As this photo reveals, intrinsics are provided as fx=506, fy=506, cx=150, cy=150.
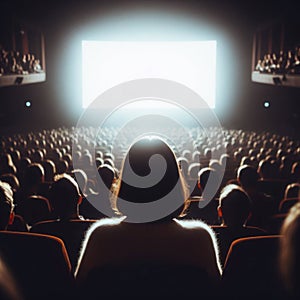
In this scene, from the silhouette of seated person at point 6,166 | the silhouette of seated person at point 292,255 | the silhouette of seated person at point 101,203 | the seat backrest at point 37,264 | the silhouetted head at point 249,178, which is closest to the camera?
the silhouette of seated person at point 292,255

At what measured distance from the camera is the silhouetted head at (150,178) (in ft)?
7.19

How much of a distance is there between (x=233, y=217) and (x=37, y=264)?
1.57 metres

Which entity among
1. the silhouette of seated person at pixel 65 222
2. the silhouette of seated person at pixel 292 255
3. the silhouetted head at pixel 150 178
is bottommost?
the silhouette of seated person at pixel 65 222

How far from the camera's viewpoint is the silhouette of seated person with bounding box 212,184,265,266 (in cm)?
333

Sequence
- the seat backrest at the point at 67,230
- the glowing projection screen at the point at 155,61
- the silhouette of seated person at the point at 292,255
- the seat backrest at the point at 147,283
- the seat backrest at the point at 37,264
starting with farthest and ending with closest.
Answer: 1. the glowing projection screen at the point at 155,61
2. the seat backrest at the point at 67,230
3. the seat backrest at the point at 37,264
4. the seat backrest at the point at 147,283
5. the silhouette of seated person at the point at 292,255

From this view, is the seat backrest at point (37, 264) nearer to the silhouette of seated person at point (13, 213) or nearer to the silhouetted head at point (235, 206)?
the silhouette of seated person at point (13, 213)

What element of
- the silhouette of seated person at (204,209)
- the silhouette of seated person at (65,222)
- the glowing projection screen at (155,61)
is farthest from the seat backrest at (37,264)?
the glowing projection screen at (155,61)

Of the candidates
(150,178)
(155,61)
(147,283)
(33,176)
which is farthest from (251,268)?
(155,61)

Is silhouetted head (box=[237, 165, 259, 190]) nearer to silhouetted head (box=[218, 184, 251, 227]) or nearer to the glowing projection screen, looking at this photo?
silhouetted head (box=[218, 184, 251, 227])

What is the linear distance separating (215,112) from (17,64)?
1046 cm

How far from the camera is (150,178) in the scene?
218 centimetres

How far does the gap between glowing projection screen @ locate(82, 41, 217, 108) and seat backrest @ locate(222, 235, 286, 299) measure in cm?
2034

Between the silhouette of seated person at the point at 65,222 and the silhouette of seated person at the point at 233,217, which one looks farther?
the silhouette of seated person at the point at 65,222

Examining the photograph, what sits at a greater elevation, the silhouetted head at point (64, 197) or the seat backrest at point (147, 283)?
the seat backrest at point (147, 283)
